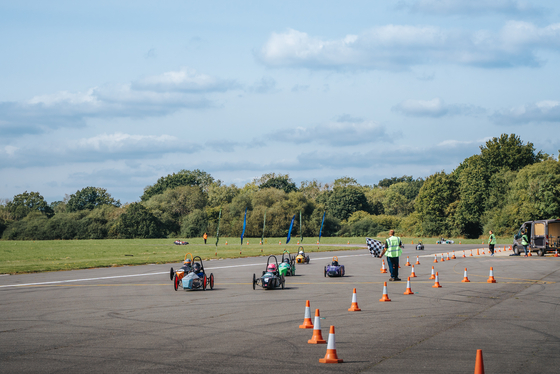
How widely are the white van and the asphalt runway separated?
79.0 ft

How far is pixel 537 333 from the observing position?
428 inches

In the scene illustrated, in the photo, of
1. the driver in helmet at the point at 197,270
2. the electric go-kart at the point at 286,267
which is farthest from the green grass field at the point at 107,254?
the driver in helmet at the point at 197,270

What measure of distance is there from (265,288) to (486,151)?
296ft

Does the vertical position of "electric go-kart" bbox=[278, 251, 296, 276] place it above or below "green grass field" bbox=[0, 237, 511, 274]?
above

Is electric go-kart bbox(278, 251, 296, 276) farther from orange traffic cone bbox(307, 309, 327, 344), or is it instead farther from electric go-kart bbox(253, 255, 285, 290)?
orange traffic cone bbox(307, 309, 327, 344)

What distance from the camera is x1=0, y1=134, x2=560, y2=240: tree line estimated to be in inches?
3391

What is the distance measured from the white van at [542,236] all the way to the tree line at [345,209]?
3904cm

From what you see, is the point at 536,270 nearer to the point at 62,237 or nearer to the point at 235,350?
the point at 235,350

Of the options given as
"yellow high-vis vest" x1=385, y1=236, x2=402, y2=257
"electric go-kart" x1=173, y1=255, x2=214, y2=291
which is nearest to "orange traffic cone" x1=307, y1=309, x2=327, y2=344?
"electric go-kart" x1=173, y1=255, x2=214, y2=291

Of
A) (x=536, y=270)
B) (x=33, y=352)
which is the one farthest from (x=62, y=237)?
(x=33, y=352)

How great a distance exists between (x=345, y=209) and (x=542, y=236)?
87750 millimetres

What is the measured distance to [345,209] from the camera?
130 meters

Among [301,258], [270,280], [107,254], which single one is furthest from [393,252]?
[107,254]

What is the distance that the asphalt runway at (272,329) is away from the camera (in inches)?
333
